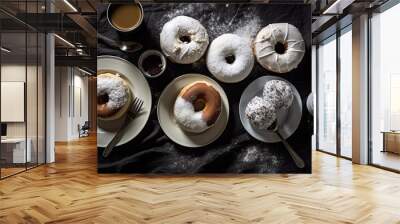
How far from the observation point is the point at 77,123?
13750mm

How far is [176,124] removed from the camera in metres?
4.82

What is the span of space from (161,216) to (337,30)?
5476 mm

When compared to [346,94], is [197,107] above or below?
below

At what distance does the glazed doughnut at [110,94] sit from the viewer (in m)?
4.66

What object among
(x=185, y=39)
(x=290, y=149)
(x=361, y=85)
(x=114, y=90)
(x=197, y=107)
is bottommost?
(x=290, y=149)

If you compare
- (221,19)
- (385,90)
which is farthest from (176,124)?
(385,90)

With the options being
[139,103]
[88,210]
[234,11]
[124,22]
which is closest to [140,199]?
[88,210]

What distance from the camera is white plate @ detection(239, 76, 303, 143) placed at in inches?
191

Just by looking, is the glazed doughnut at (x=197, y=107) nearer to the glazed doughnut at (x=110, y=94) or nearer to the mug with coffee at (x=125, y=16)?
the glazed doughnut at (x=110, y=94)

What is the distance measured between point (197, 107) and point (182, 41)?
89 centimetres

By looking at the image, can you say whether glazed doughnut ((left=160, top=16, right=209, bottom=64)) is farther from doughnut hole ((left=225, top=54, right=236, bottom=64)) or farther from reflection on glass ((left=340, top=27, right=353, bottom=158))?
reflection on glass ((left=340, top=27, right=353, bottom=158))

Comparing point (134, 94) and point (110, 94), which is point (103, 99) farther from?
point (134, 94)

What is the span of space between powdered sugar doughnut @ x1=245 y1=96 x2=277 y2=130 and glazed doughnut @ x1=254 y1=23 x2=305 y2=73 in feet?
1.60

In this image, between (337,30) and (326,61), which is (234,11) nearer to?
(337,30)
